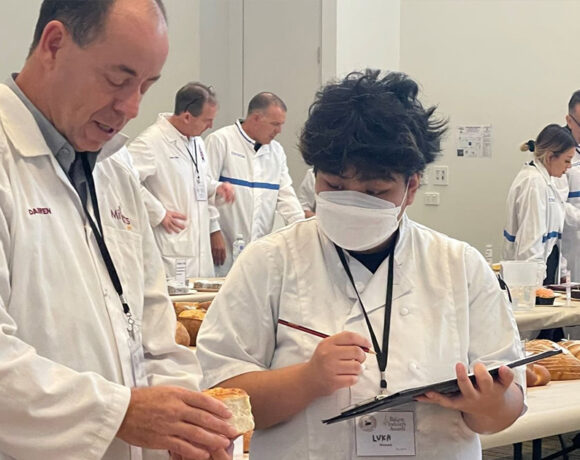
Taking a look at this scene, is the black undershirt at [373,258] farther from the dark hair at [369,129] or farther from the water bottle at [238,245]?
the water bottle at [238,245]

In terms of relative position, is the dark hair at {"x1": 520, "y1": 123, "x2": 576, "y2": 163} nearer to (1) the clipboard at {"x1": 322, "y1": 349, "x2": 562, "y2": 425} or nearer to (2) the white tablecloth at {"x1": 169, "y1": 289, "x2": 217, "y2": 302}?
(2) the white tablecloth at {"x1": 169, "y1": 289, "x2": 217, "y2": 302}

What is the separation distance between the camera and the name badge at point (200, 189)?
5973mm

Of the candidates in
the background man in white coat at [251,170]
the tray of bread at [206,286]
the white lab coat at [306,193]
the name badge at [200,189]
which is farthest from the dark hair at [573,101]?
the tray of bread at [206,286]

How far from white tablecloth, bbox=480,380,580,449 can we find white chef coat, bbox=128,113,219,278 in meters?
3.16

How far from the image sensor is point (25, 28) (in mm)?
6840

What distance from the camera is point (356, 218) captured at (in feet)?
5.69

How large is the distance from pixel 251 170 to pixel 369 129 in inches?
193

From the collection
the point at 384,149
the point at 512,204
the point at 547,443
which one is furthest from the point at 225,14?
the point at 384,149

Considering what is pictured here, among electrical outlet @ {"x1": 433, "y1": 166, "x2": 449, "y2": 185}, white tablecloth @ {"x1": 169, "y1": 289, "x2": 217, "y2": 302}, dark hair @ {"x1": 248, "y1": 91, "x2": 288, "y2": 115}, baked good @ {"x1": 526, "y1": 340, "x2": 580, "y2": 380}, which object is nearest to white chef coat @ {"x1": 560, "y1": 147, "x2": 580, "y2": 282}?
electrical outlet @ {"x1": 433, "y1": 166, "x2": 449, "y2": 185}

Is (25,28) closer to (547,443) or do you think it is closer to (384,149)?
(547,443)

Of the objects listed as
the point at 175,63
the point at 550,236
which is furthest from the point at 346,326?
the point at 175,63

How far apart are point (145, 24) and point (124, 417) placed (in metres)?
0.64

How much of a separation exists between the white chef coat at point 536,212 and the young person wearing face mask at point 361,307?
482 cm

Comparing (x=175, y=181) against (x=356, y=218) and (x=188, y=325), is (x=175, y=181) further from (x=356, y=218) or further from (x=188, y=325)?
(x=356, y=218)
